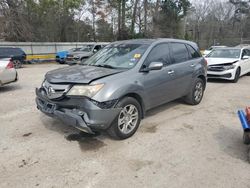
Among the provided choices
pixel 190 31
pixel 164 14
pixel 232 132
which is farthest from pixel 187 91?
pixel 190 31

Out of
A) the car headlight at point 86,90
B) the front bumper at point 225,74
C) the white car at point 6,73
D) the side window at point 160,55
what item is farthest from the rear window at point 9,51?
the car headlight at point 86,90

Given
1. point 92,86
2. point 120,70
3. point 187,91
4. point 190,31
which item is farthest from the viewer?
point 190,31

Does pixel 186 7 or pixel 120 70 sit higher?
pixel 186 7

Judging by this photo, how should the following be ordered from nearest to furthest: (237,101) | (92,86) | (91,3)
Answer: (92,86) < (237,101) < (91,3)

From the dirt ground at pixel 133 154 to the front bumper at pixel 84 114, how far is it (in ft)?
1.33

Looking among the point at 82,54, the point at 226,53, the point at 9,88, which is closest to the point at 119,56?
the point at 9,88

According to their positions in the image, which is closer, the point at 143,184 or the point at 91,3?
the point at 143,184

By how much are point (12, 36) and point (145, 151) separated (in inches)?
794

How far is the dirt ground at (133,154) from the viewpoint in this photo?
2840 mm

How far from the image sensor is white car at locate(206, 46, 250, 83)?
921cm

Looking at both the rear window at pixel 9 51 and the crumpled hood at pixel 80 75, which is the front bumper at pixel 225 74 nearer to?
the crumpled hood at pixel 80 75

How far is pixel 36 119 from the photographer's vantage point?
4.83m

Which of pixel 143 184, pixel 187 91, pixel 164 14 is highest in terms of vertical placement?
pixel 164 14

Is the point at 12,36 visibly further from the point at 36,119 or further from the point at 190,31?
the point at 190,31
